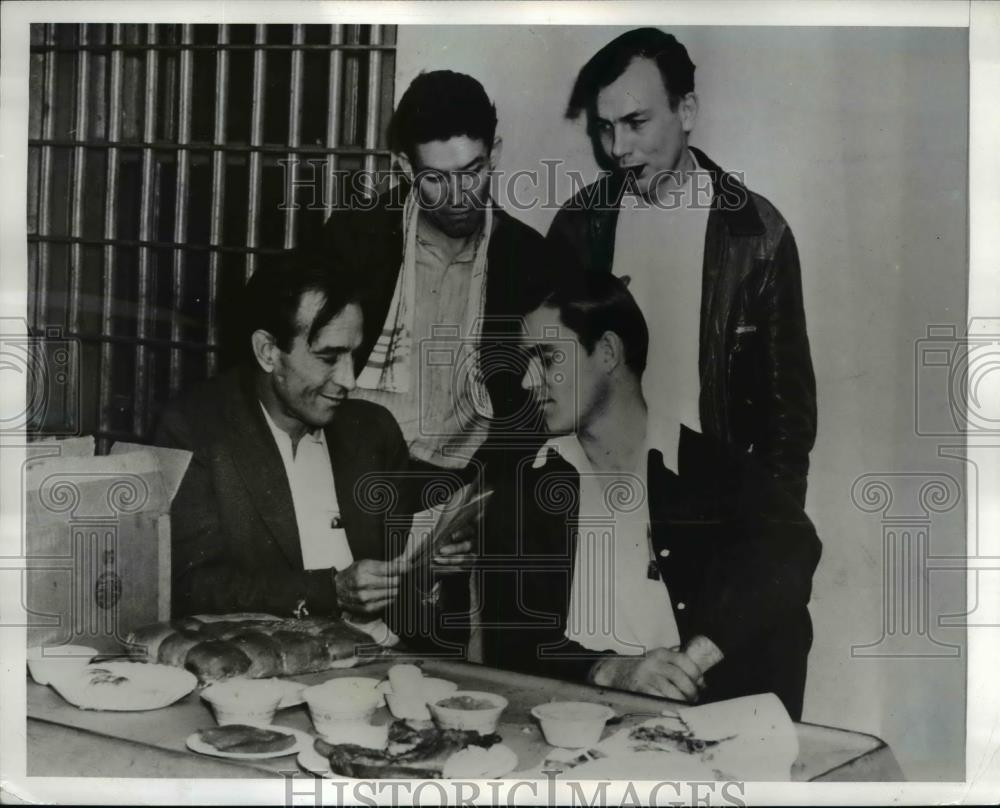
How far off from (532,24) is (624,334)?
0.77m

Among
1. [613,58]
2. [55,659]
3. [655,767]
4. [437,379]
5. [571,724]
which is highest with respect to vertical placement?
[613,58]

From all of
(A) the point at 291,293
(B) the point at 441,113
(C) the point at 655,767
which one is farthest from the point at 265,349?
(C) the point at 655,767

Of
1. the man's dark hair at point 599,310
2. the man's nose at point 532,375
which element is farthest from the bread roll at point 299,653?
the man's dark hair at point 599,310

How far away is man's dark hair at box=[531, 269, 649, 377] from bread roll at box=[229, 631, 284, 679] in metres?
1.01

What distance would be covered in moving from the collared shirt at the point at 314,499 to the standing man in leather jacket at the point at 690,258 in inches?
30.2

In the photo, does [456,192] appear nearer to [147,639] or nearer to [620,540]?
[620,540]

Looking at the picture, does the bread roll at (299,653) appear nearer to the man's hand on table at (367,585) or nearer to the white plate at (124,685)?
the man's hand on table at (367,585)

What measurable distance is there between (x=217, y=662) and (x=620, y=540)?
100 cm

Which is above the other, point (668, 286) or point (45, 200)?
point (45, 200)

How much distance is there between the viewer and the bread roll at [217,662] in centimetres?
227

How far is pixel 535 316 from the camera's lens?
2.29m

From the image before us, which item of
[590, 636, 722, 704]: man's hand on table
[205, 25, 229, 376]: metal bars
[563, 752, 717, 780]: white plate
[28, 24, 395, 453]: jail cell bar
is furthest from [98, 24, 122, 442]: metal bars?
[563, 752, 717, 780]: white plate

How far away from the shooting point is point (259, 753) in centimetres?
225

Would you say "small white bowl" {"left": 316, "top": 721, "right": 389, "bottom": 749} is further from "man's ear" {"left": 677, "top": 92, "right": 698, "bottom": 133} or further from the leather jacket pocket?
"man's ear" {"left": 677, "top": 92, "right": 698, "bottom": 133}
